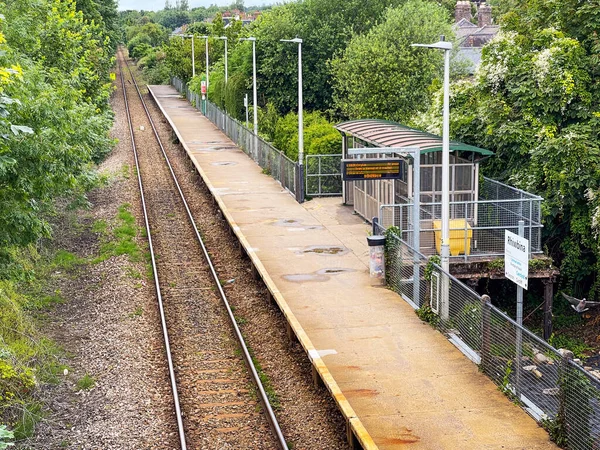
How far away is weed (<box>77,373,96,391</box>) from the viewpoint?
14.9 meters

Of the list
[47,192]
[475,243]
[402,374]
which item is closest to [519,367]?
[402,374]

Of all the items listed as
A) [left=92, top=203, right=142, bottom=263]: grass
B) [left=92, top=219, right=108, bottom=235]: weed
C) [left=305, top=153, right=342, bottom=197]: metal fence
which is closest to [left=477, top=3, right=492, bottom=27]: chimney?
[left=305, top=153, right=342, bottom=197]: metal fence

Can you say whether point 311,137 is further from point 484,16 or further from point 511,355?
point 484,16

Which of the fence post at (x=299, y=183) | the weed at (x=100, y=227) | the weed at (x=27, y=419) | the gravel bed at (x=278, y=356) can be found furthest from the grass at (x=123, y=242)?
the weed at (x=27, y=419)

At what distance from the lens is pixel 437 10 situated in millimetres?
41156

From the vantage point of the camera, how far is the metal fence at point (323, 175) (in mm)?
31297

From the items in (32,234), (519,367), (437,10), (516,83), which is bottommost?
(519,367)

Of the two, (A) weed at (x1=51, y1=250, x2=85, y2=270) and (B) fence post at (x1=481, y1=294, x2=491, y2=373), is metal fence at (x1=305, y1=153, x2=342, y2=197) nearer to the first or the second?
(A) weed at (x1=51, y1=250, x2=85, y2=270)

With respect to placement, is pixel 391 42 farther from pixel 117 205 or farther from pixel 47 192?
pixel 47 192

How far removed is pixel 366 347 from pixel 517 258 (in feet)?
10.1

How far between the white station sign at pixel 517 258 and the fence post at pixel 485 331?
584 mm

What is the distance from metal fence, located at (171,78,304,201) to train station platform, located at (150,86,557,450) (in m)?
3.04

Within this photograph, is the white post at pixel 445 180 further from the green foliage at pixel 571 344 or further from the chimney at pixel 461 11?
the chimney at pixel 461 11

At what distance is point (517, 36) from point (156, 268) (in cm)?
1186
